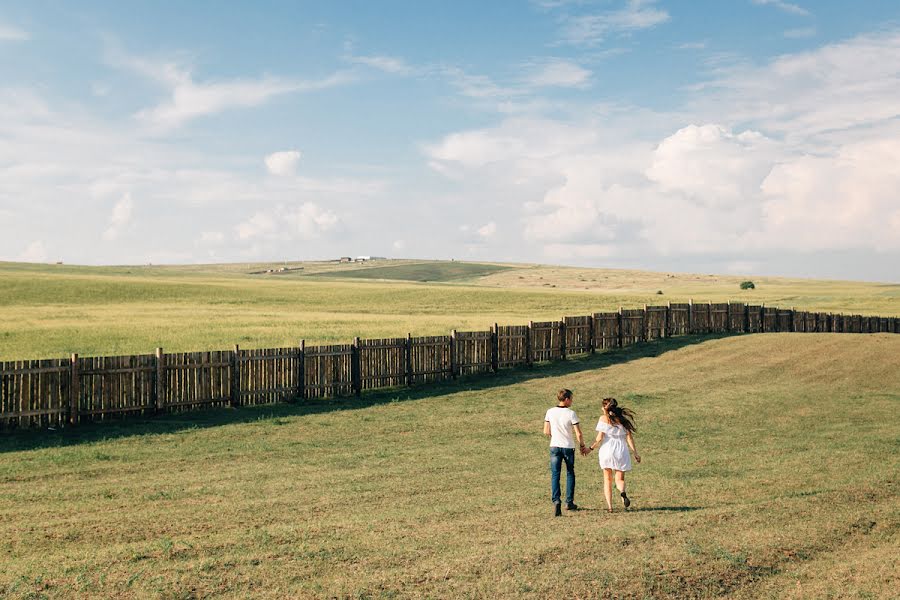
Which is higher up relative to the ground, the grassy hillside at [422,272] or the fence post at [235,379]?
the grassy hillside at [422,272]

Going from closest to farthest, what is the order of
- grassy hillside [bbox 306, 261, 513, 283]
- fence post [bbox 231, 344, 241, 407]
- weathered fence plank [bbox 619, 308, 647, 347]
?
fence post [bbox 231, 344, 241, 407] < weathered fence plank [bbox 619, 308, 647, 347] < grassy hillside [bbox 306, 261, 513, 283]

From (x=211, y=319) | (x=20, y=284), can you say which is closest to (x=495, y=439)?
(x=211, y=319)

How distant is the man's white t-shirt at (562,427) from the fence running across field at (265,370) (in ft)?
42.4

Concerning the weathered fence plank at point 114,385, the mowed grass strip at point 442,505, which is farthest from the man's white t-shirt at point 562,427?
the weathered fence plank at point 114,385

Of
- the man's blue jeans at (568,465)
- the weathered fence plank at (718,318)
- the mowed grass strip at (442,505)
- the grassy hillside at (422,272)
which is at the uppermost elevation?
the grassy hillside at (422,272)

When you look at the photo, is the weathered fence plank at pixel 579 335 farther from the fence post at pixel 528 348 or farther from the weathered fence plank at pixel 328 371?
the weathered fence plank at pixel 328 371

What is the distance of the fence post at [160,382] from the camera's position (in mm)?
21719

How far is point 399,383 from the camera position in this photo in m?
28.4

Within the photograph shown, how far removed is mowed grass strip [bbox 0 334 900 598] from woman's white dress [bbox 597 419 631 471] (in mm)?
760

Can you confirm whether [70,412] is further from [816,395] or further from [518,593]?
[816,395]

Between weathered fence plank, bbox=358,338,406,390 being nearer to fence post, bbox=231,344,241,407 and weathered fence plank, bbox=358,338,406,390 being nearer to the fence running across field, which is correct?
the fence running across field

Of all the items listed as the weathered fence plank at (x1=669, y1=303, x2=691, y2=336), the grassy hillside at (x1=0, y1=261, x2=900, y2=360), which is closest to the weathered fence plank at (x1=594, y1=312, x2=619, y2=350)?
the weathered fence plank at (x1=669, y1=303, x2=691, y2=336)

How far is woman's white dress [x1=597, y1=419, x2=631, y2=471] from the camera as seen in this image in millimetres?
12609

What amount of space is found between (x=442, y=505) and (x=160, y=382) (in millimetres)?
11974
